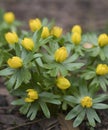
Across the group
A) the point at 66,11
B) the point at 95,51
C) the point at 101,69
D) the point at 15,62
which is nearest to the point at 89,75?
the point at 101,69

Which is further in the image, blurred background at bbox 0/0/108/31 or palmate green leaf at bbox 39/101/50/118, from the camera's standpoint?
blurred background at bbox 0/0/108/31

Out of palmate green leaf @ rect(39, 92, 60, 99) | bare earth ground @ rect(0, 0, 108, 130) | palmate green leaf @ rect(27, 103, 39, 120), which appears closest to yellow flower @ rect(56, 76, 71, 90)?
palmate green leaf @ rect(39, 92, 60, 99)

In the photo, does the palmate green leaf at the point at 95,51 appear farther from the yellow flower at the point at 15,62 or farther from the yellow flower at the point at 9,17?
the yellow flower at the point at 9,17

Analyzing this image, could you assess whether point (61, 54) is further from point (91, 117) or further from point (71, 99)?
point (91, 117)

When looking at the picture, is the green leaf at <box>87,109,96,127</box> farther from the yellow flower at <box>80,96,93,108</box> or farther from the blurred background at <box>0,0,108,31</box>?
the blurred background at <box>0,0,108,31</box>

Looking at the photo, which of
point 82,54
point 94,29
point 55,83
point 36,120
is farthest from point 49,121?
point 94,29

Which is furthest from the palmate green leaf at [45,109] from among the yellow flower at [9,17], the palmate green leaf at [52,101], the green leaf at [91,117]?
the yellow flower at [9,17]
